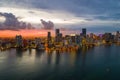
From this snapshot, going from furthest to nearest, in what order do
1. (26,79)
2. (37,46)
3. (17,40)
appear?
(17,40)
(37,46)
(26,79)

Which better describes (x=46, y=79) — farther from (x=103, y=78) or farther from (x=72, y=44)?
(x=72, y=44)

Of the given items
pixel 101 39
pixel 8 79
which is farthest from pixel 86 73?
pixel 101 39

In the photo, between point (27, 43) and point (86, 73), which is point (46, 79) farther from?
point (27, 43)

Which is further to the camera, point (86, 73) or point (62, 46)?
point (62, 46)

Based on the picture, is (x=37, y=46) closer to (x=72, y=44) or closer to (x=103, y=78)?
(x=72, y=44)

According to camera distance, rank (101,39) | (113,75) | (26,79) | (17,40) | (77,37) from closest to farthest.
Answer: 1. (26,79)
2. (113,75)
3. (17,40)
4. (77,37)
5. (101,39)

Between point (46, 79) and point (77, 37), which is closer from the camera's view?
point (46, 79)

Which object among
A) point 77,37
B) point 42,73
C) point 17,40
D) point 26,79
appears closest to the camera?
point 26,79

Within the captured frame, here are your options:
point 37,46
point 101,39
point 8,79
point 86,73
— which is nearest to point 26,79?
point 8,79

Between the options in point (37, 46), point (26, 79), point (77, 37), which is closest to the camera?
point (26, 79)
